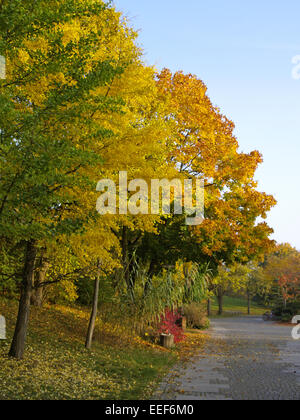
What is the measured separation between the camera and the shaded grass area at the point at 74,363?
26.6ft

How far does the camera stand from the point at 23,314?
10.3 metres

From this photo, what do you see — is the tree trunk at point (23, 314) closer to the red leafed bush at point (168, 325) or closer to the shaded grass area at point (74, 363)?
the shaded grass area at point (74, 363)

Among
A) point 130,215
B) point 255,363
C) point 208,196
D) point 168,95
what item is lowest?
point 255,363

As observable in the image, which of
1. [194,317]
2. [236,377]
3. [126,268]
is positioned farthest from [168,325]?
[194,317]

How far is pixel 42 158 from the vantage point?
6.59 m

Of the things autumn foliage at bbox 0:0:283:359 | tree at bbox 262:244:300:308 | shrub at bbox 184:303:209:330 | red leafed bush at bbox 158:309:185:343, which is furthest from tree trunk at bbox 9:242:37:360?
tree at bbox 262:244:300:308

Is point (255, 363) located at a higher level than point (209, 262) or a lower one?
lower

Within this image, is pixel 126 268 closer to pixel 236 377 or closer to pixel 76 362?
pixel 76 362

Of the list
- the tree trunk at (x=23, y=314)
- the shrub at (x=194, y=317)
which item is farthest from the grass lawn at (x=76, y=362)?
the shrub at (x=194, y=317)

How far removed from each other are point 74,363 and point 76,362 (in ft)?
0.58

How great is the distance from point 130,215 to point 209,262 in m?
8.21

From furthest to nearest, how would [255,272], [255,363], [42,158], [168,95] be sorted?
1. [255,272]
2. [168,95]
3. [255,363]
4. [42,158]

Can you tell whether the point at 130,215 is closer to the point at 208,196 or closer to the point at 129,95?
the point at 129,95
